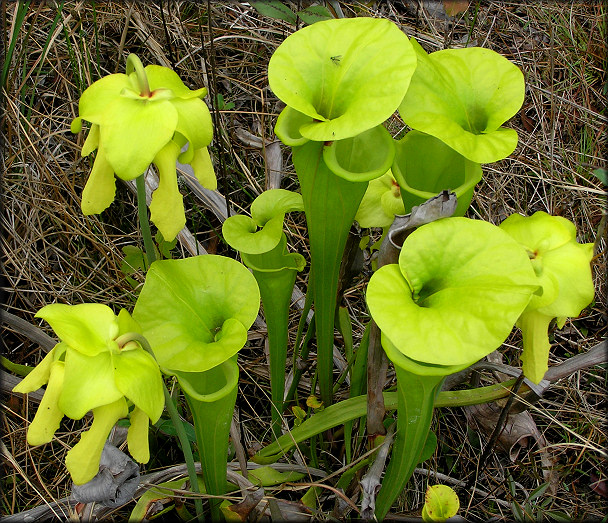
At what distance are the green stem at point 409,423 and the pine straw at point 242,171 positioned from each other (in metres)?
0.28

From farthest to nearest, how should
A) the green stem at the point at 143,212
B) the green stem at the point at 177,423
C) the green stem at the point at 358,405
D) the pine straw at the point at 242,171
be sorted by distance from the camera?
the pine straw at the point at 242,171 → the green stem at the point at 358,405 → the green stem at the point at 143,212 → the green stem at the point at 177,423

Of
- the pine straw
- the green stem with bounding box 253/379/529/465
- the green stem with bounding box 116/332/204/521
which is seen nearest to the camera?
the green stem with bounding box 116/332/204/521

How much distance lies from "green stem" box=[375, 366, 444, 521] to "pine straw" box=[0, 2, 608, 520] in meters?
0.28

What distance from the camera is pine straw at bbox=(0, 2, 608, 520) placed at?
143 centimetres

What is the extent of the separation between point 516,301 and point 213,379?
54cm

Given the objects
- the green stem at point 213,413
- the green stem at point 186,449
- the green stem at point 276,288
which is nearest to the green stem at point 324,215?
the green stem at point 276,288

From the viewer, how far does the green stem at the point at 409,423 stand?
2.97 ft

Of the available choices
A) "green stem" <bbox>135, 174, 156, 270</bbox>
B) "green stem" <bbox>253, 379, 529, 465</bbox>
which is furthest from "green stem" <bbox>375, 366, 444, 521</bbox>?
"green stem" <bbox>135, 174, 156, 270</bbox>

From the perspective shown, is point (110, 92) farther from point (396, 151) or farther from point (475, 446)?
point (475, 446)

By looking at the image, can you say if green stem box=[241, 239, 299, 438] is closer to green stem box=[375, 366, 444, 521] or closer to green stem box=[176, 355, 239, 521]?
A: green stem box=[176, 355, 239, 521]

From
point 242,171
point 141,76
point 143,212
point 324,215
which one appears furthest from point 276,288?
point 242,171

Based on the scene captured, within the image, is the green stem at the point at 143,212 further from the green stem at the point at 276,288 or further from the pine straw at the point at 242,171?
the pine straw at the point at 242,171

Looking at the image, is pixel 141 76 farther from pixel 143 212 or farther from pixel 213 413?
pixel 213 413

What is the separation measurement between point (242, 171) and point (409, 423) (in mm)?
1119
